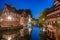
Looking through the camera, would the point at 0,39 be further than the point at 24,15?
No

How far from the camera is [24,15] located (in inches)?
1088

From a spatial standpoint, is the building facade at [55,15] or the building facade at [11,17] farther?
the building facade at [11,17]

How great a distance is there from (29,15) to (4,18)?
9.61 metres

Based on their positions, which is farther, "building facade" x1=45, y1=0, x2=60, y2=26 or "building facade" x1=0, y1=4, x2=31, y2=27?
"building facade" x1=0, y1=4, x2=31, y2=27

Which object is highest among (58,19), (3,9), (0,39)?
(3,9)

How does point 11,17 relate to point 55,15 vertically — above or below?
above

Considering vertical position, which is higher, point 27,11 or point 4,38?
point 27,11

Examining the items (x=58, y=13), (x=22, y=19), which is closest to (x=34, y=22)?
(x=22, y=19)

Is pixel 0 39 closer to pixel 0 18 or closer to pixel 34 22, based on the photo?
pixel 0 18

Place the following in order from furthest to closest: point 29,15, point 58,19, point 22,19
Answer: point 29,15
point 22,19
point 58,19

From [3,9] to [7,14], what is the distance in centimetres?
131

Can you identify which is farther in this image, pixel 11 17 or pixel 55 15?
pixel 11 17

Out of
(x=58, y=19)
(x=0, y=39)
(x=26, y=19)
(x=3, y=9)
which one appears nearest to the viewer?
(x=0, y=39)

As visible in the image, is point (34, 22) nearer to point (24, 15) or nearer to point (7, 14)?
point (24, 15)
